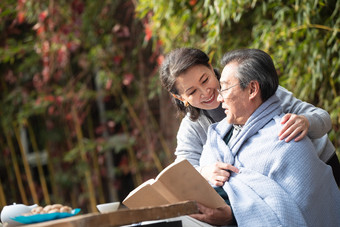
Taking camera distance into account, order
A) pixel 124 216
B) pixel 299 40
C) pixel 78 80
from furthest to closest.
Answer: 1. pixel 78 80
2. pixel 299 40
3. pixel 124 216

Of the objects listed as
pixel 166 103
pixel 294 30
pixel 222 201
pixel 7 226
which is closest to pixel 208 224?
pixel 222 201

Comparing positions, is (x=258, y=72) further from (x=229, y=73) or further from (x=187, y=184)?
(x=187, y=184)

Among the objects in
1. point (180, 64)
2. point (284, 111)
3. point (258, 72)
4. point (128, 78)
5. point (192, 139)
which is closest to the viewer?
point (258, 72)

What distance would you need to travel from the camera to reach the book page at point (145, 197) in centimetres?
172

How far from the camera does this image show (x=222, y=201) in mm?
1757

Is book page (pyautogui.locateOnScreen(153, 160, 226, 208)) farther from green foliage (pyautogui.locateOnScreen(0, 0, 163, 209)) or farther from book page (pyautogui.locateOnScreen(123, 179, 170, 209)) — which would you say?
green foliage (pyautogui.locateOnScreen(0, 0, 163, 209))

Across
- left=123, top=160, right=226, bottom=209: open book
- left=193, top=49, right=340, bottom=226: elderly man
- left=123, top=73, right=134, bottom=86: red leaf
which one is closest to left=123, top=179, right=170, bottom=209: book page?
left=123, top=160, right=226, bottom=209: open book

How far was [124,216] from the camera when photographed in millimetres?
1413

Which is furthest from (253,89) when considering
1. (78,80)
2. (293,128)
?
(78,80)

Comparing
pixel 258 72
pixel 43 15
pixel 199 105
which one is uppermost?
pixel 43 15

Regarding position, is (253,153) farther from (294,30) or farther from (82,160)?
(82,160)

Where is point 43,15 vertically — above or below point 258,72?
above

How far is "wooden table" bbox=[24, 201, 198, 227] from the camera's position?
4.47ft

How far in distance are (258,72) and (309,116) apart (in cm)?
29
